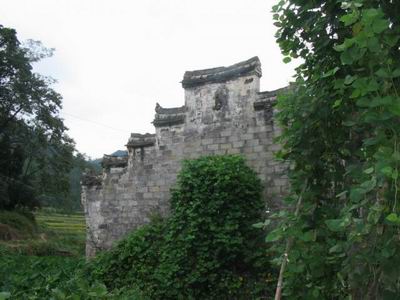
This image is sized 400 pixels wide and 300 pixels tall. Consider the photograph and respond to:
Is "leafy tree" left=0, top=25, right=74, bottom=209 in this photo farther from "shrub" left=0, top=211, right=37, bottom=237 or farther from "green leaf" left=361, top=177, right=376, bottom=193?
"green leaf" left=361, top=177, right=376, bottom=193

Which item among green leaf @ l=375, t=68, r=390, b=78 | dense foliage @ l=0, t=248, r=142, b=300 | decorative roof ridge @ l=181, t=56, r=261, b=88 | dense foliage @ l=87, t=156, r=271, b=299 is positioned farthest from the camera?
decorative roof ridge @ l=181, t=56, r=261, b=88

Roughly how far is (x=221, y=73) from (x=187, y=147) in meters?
1.59

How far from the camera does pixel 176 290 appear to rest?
7988 mm

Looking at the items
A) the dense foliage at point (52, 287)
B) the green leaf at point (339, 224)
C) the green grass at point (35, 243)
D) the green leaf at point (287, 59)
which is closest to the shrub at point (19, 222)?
the green grass at point (35, 243)

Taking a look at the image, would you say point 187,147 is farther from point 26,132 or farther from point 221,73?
point 26,132

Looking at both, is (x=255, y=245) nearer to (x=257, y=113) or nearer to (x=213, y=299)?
(x=213, y=299)

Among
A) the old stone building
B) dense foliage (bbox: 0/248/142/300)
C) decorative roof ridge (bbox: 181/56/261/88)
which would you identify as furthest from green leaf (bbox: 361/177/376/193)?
decorative roof ridge (bbox: 181/56/261/88)

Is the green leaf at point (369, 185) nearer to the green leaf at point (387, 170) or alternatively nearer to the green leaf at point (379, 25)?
the green leaf at point (387, 170)

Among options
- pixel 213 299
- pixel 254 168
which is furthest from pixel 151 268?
pixel 254 168

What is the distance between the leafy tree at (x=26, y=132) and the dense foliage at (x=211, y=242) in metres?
23.6

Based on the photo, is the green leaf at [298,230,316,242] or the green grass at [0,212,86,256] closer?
the green leaf at [298,230,316,242]

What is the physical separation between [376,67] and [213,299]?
602cm

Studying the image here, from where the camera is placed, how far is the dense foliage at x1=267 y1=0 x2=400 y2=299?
7.72 feet

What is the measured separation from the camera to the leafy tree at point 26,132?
99.0 ft
